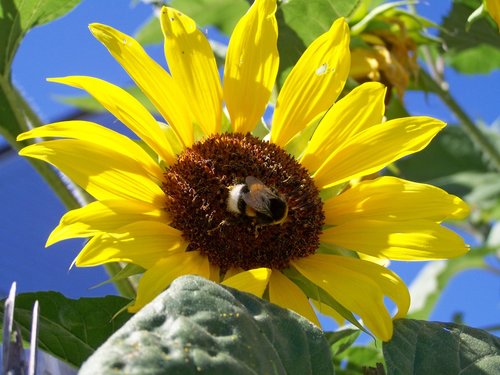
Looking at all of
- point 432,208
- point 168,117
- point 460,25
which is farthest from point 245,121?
point 460,25

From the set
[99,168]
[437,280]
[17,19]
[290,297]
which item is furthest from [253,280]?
[437,280]

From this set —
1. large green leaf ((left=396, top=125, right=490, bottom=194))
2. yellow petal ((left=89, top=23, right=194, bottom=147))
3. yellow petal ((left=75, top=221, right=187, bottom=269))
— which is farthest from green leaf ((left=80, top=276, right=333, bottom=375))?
large green leaf ((left=396, top=125, right=490, bottom=194))

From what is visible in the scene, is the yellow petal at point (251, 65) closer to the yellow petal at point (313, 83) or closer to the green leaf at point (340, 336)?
the yellow petal at point (313, 83)

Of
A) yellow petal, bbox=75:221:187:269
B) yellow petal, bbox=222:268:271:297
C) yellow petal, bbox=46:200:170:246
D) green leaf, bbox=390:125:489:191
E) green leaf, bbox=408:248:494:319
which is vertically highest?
yellow petal, bbox=46:200:170:246

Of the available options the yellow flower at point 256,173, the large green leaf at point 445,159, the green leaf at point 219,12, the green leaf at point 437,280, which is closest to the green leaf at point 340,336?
the yellow flower at point 256,173

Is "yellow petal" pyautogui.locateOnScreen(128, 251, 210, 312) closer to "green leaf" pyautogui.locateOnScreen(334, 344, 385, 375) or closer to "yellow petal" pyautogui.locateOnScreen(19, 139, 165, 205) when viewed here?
"yellow petal" pyautogui.locateOnScreen(19, 139, 165, 205)
